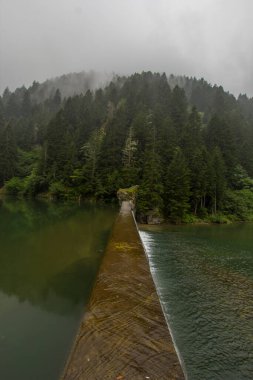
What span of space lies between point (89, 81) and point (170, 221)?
116 m

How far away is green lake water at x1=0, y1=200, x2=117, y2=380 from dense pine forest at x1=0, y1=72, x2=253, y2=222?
15.5 metres

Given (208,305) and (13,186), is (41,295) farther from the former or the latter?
(13,186)

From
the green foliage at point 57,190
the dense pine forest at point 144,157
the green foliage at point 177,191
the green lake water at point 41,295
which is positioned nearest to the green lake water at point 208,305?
the green lake water at point 41,295

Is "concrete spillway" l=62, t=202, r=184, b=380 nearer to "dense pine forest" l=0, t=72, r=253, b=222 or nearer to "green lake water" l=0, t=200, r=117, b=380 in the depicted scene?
"green lake water" l=0, t=200, r=117, b=380

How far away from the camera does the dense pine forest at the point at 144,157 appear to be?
35.1 meters

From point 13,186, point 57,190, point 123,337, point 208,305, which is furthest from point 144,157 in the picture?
point 123,337

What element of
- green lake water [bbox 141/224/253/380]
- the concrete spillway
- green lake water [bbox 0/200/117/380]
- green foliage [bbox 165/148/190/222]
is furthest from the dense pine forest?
the concrete spillway

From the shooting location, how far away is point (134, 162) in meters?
47.3

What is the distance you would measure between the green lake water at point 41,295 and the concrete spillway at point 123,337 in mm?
1809

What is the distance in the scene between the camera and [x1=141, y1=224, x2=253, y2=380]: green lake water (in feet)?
22.3

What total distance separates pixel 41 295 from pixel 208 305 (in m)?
5.59

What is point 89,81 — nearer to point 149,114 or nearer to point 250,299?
point 149,114

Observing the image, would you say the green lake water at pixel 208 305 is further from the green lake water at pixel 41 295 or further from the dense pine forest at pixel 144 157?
the dense pine forest at pixel 144 157

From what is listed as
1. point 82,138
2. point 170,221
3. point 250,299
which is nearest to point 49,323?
point 250,299
